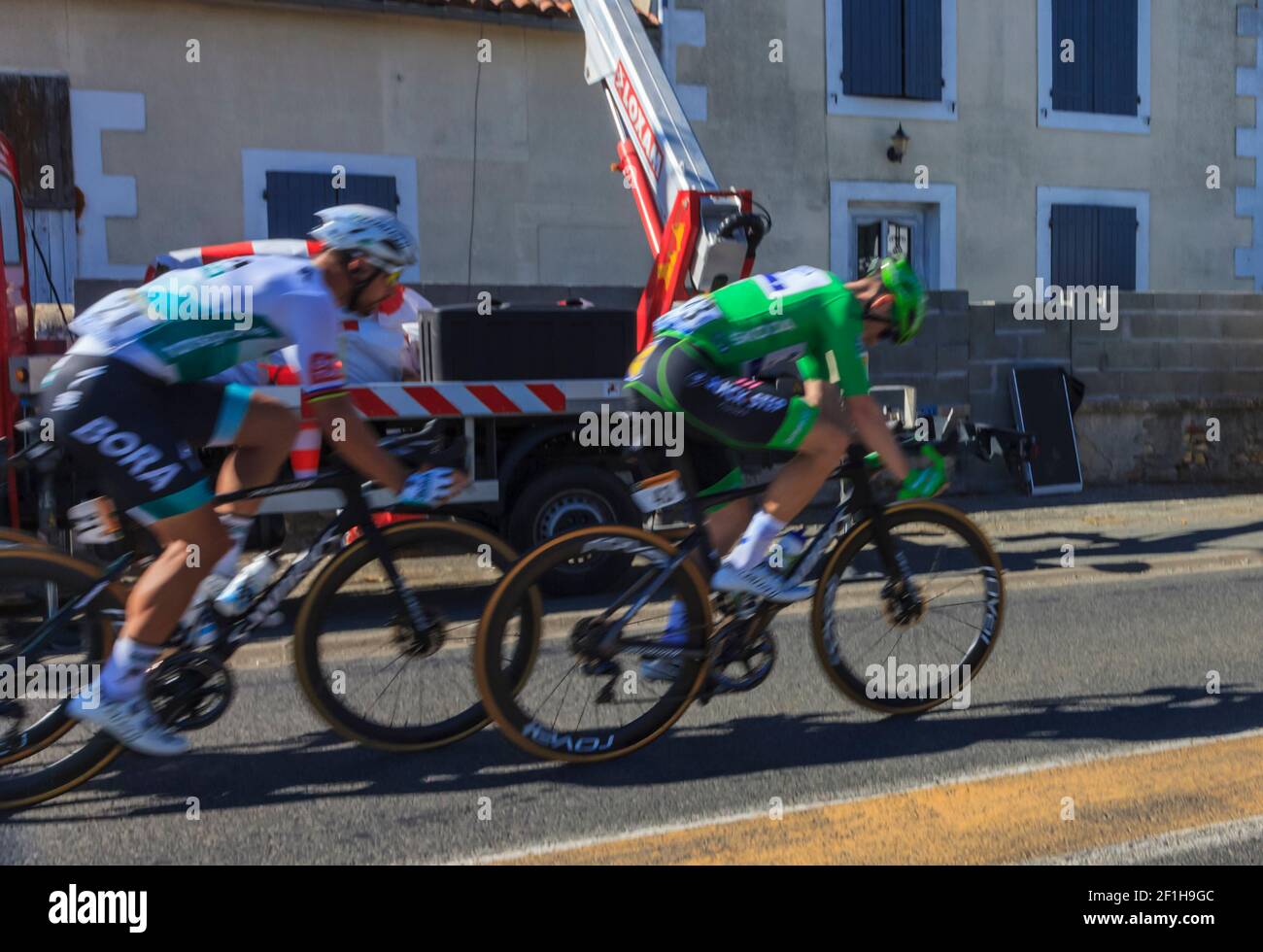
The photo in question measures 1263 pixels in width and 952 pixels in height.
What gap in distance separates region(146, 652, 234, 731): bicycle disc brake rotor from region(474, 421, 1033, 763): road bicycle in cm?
86

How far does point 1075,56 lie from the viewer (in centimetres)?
1575

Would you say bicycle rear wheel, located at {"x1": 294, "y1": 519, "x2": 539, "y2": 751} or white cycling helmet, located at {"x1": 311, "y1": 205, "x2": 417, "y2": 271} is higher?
white cycling helmet, located at {"x1": 311, "y1": 205, "x2": 417, "y2": 271}

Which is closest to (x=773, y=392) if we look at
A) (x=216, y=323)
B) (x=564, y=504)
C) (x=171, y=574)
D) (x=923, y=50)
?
(x=216, y=323)

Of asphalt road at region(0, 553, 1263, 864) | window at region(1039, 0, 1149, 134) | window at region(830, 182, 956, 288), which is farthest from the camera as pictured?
window at region(1039, 0, 1149, 134)

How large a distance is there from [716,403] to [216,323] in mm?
1788

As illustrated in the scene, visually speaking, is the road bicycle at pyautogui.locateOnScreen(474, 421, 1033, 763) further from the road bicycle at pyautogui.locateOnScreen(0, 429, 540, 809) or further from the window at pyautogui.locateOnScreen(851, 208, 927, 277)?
the window at pyautogui.locateOnScreen(851, 208, 927, 277)

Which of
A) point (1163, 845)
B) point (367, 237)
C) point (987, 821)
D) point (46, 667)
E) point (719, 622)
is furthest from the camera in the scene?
point (719, 622)

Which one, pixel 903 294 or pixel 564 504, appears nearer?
pixel 903 294

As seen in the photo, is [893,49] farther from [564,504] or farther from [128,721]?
[128,721]

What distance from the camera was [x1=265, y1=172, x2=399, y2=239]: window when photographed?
12.6 metres

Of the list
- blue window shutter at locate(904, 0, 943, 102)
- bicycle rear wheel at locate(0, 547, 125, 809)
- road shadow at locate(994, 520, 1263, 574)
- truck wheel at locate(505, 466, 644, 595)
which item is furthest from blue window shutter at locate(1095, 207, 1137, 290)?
bicycle rear wheel at locate(0, 547, 125, 809)

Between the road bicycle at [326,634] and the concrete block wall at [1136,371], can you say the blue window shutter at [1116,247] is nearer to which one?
the concrete block wall at [1136,371]
